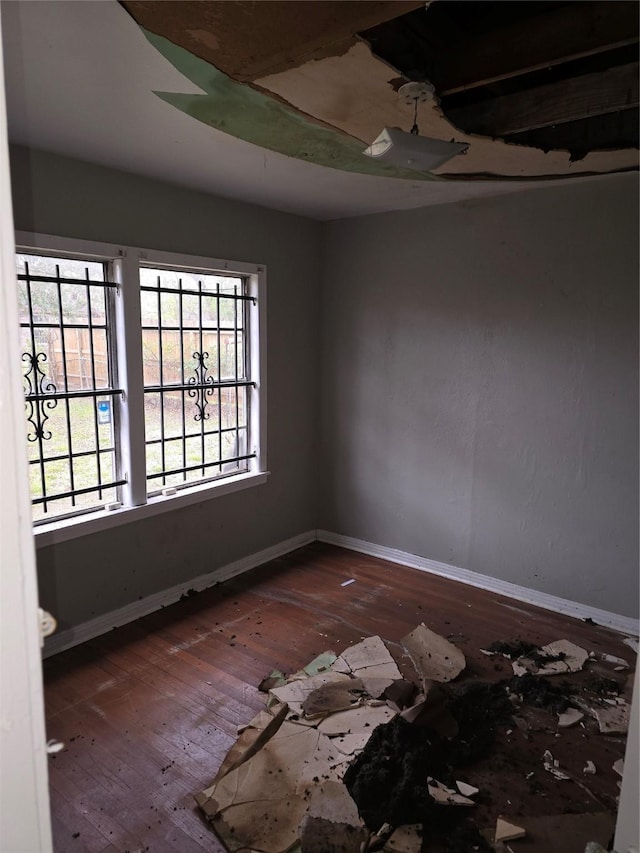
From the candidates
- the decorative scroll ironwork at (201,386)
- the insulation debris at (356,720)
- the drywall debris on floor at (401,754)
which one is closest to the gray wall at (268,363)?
the decorative scroll ironwork at (201,386)

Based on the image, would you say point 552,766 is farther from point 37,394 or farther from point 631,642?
point 37,394

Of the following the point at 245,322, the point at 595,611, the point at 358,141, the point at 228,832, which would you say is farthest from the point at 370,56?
the point at 595,611

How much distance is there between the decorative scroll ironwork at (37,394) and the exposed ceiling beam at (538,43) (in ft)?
7.22

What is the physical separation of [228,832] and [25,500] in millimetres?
1819

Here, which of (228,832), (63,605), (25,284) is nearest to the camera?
(228,832)

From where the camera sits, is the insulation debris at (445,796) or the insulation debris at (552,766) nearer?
the insulation debris at (445,796)

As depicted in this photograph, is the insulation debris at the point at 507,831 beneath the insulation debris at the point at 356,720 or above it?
beneath

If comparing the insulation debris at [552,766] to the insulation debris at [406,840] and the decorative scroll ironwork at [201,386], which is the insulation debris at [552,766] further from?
the decorative scroll ironwork at [201,386]

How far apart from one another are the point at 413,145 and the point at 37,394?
2109 mm

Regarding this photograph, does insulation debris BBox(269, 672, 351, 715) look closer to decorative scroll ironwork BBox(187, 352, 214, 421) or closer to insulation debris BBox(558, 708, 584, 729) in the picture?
insulation debris BBox(558, 708, 584, 729)

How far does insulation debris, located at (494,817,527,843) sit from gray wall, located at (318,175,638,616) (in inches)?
69.8

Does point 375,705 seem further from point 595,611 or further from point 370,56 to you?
point 370,56

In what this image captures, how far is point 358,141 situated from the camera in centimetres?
247

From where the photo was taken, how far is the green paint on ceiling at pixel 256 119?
180 cm
